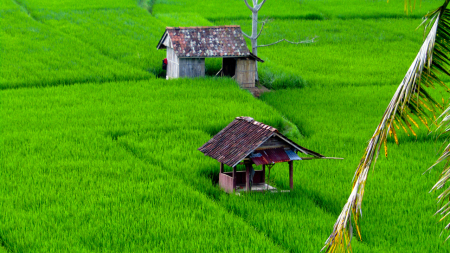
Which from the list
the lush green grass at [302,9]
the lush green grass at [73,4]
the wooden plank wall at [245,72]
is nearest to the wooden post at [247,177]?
the wooden plank wall at [245,72]

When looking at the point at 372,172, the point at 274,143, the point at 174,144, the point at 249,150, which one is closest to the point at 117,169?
the point at 174,144

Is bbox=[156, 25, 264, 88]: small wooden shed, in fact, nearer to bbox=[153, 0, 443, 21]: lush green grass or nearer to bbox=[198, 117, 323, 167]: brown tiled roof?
bbox=[198, 117, 323, 167]: brown tiled roof

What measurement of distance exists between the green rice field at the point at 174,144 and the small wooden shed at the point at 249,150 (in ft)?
1.16

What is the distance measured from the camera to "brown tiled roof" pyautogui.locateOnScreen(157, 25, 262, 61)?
14.6 metres

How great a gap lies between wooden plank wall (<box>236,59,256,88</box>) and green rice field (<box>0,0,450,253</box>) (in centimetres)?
75

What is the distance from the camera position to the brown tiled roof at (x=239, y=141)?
24.6 ft

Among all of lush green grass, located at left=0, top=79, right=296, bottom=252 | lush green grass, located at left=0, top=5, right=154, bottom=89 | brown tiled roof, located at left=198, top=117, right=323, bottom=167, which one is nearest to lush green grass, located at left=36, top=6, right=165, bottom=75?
lush green grass, located at left=0, top=5, right=154, bottom=89

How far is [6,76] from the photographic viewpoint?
14.4m

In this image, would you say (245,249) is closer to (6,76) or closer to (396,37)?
(6,76)

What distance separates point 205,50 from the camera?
1463cm

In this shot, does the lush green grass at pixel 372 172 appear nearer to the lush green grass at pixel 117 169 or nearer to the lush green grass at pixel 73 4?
the lush green grass at pixel 117 169

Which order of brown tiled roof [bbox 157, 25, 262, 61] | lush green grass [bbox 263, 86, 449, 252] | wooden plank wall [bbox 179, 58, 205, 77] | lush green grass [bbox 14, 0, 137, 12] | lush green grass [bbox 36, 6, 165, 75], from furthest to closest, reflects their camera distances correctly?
1. lush green grass [bbox 14, 0, 137, 12]
2. lush green grass [bbox 36, 6, 165, 75]
3. wooden plank wall [bbox 179, 58, 205, 77]
4. brown tiled roof [bbox 157, 25, 262, 61]
5. lush green grass [bbox 263, 86, 449, 252]

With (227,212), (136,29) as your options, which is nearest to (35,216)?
(227,212)

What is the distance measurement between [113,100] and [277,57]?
7972 millimetres
